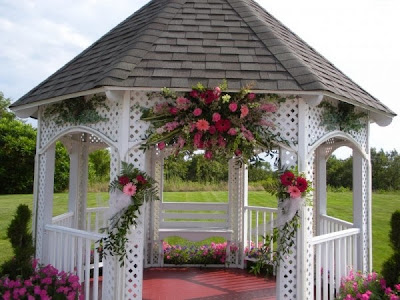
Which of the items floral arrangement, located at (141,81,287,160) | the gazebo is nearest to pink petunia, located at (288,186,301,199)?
the gazebo

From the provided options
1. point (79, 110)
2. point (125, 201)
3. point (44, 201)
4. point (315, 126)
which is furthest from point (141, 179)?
point (315, 126)

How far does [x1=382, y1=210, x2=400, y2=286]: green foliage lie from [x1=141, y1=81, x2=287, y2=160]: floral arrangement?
1692 millimetres

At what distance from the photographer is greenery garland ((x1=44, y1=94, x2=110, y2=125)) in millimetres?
4703

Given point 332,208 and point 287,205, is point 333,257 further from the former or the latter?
point 332,208

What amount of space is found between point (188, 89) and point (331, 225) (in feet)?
12.3

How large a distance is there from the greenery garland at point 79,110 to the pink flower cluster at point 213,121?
0.79 metres

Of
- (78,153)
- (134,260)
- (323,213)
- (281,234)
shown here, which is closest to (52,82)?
(78,153)

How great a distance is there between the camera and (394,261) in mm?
4289

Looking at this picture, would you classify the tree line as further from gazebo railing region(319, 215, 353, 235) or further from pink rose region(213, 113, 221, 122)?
pink rose region(213, 113, 221, 122)

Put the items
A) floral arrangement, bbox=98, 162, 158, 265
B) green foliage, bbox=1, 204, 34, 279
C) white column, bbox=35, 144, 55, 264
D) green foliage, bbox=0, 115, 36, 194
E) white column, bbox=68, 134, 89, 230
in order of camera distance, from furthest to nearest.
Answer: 1. green foliage, bbox=0, 115, 36, 194
2. white column, bbox=68, 134, 89, 230
3. white column, bbox=35, 144, 55, 264
4. green foliage, bbox=1, 204, 34, 279
5. floral arrangement, bbox=98, 162, 158, 265

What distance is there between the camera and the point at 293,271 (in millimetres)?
4344

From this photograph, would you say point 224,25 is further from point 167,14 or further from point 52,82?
point 52,82

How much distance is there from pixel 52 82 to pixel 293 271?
4289 mm

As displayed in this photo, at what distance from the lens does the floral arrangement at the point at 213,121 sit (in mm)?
4035
